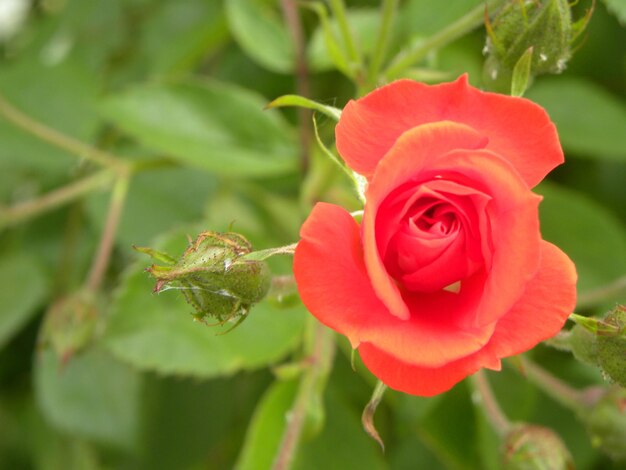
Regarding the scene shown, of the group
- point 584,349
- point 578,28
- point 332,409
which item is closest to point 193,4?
point 332,409

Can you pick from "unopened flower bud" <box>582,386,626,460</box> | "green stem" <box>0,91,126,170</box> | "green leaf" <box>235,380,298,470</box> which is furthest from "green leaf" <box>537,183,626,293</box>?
"green stem" <box>0,91,126,170</box>

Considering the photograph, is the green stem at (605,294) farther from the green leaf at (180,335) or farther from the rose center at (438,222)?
the rose center at (438,222)

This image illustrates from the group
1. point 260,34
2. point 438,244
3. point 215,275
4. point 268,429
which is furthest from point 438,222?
point 260,34

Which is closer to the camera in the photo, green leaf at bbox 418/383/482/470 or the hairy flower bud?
the hairy flower bud

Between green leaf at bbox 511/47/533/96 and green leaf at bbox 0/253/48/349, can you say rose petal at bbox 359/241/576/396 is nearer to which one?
green leaf at bbox 511/47/533/96

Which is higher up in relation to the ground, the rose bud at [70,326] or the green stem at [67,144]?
the green stem at [67,144]

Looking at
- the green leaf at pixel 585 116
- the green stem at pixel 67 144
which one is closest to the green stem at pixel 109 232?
the green stem at pixel 67 144
